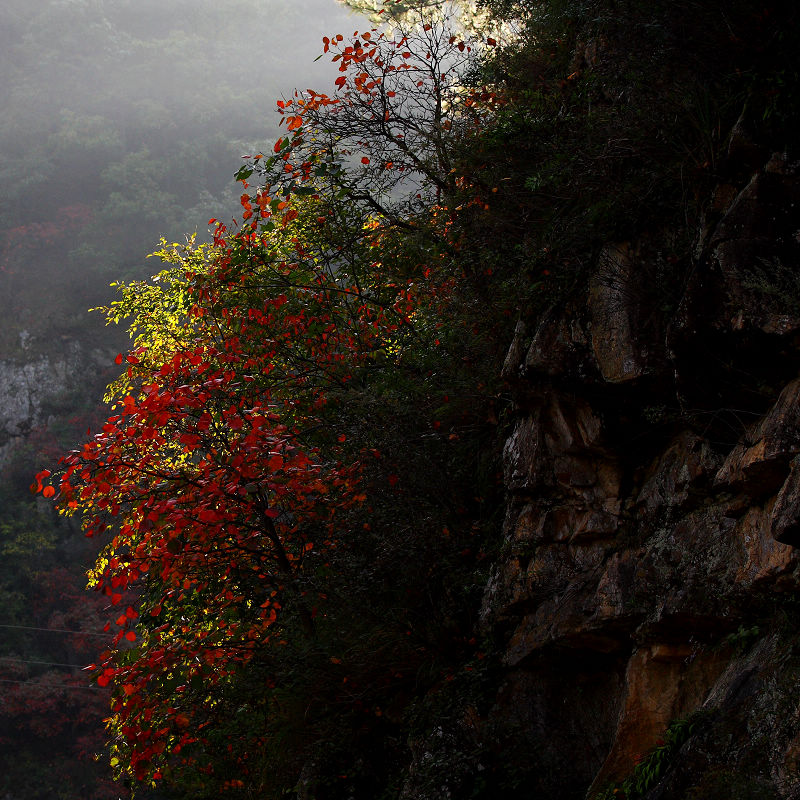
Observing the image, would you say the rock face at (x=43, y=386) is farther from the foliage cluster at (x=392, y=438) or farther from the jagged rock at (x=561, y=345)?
the jagged rock at (x=561, y=345)

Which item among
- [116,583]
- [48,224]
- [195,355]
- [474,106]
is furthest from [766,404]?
[48,224]

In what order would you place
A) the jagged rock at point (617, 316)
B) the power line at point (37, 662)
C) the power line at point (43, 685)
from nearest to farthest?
1. the jagged rock at point (617, 316)
2. the power line at point (43, 685)
3. the power line at point (37, 662)

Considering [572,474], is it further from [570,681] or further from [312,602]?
[312,602]

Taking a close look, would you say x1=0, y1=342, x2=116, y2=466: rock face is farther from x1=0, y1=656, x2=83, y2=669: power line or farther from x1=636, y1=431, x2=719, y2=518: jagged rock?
x1=636, y1=431, x2=719, y2=518: jagged rock

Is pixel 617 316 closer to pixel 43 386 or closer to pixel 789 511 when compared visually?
pixel 789 511

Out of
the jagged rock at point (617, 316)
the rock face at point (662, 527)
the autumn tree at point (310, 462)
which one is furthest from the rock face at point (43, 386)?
the jagged rock at point (617, 316)

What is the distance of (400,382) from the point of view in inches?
241

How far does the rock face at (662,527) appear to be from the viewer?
9.28ft

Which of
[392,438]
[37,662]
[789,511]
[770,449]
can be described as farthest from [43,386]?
[789,511]

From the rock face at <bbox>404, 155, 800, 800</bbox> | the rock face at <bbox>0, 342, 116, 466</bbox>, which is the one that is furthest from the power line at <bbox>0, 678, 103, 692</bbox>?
the rock face at <bbox>404, 155, 800, 800</bbox>

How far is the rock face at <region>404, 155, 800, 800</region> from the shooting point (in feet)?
9.28

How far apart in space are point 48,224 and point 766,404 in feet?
117

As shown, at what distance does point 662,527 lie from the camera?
3.81 meters

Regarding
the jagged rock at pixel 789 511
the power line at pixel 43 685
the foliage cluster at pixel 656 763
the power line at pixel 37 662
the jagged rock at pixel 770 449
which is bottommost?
the foliage cluster at pixel 656 763
